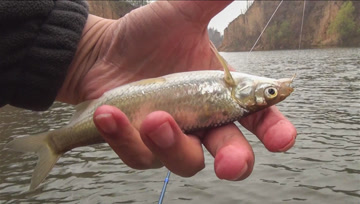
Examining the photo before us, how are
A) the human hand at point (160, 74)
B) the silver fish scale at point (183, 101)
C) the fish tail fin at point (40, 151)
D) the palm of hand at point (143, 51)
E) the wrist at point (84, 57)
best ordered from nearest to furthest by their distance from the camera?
the human hand at point (160, 74)
the silver fish scale at point (183, 101)
the fish tail fin at point (40, 151)
the palm of hand at point (143, 51)
the wrist at point (84, 57)

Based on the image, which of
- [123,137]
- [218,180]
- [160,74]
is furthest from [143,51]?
[218,180]

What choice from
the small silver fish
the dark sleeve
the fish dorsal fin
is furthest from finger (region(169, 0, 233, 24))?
the fish dorsal fin

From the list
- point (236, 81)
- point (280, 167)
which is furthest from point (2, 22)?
point (280, 167)

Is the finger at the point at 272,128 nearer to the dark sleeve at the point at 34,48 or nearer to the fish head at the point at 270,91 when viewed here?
the fish head at the point at 270,91

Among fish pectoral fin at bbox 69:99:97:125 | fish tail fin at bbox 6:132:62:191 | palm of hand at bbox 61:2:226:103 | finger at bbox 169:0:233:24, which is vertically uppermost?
finger at bbox 169:0:233:24

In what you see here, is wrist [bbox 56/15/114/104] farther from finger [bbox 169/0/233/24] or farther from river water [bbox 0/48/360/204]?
→ river water [bbox 0/48/360/204]

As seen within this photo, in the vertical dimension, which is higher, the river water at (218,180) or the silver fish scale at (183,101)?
the silver fish scale at (183,101)

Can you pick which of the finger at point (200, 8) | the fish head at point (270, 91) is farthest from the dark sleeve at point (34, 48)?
the fish head at point (270, 91)
